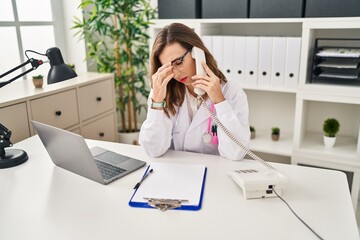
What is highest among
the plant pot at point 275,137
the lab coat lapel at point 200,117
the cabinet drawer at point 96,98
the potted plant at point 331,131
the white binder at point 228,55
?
the white binder at point 228,55

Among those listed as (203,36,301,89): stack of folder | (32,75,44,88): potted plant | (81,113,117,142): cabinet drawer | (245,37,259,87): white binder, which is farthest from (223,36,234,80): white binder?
(32,75,44,88): potted plant

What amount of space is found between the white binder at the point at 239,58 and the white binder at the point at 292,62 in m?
0.30

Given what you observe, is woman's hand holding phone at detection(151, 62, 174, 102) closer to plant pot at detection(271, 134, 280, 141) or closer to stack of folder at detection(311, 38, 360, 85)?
stack of folder at detection(311, 38, 360, 85)

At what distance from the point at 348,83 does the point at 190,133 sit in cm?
123

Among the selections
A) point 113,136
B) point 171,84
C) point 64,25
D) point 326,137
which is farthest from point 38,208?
point 64,25

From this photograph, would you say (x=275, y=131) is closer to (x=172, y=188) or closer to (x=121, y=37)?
(x=121, y=37)

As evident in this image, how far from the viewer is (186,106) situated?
1626 mm

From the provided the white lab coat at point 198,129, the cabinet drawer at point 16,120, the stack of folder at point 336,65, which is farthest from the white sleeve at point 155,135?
the stack of folder at point 336,65

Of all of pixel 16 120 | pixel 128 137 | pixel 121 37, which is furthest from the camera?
pixel 128 137

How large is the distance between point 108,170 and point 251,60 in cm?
145

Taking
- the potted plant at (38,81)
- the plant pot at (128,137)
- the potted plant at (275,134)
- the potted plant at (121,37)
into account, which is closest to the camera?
the potted plant at (38,81)

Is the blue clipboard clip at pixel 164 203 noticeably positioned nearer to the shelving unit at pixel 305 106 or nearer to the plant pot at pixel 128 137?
the shelving unit at pixel 305 106

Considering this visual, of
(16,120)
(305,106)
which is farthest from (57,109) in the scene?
(305,106)

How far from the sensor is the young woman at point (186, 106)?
1.40m
